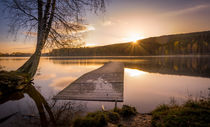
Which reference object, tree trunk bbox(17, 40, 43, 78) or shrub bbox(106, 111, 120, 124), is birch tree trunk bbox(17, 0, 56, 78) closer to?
tree trunk bbox(17, 40, 43, 78)

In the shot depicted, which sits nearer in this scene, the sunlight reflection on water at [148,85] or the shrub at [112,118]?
the shrub at [112,118]

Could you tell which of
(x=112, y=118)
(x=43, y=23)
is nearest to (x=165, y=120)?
(x=112, y=118)

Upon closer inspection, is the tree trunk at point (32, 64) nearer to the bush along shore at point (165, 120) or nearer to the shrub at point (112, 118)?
the bush along shore at point (165, 120)

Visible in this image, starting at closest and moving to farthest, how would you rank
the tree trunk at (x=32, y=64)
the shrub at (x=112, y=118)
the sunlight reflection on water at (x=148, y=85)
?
the shrub at (x=112, y=118) < the sunlight reflection on water at (x=148, y=85) < the tree trunk at (x=32, y=64)

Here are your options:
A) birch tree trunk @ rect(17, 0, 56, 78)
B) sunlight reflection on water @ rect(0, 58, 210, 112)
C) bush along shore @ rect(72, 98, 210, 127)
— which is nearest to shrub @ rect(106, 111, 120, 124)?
bush along shore @ rect(72, 98, 210, 127)

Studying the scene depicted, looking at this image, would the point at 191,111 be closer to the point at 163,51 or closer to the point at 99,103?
the point at 99,103

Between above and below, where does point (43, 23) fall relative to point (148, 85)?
above

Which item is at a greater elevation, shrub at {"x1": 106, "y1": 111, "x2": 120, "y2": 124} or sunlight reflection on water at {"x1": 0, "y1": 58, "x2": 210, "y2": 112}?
shrub at {"x1": 106, "y1": 111, "x2": 120, "y2": 124}

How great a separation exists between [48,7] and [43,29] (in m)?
1.28

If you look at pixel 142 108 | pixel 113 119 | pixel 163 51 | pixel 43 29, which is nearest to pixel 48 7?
pixel 43 29

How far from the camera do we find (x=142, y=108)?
5.05 metres

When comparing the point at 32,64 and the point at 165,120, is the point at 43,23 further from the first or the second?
the point at 165,120

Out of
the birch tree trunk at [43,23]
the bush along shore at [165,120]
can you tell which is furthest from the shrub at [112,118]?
the birch tree trunk at [43,23]

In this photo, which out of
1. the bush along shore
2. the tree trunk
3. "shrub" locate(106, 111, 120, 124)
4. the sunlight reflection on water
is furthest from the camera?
the tree trunk
